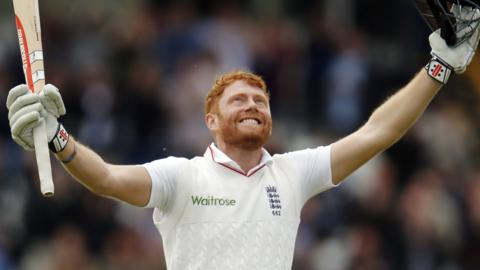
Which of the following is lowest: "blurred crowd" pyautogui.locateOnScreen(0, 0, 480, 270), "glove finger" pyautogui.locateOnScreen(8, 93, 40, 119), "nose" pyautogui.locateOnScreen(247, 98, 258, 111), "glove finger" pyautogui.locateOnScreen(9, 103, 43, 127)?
"glove finger" pyautogui.locateOnScreen(9, 103, 43, 127)

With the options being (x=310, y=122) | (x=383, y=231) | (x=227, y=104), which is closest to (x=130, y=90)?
(x=310, y=122)

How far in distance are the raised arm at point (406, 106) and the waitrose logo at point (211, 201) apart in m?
0.77

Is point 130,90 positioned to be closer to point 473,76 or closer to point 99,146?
point 99,146

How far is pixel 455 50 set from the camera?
A: 8.37 meters

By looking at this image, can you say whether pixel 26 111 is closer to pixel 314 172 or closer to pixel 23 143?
pixel 23 143

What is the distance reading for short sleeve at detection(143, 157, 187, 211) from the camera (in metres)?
8.20

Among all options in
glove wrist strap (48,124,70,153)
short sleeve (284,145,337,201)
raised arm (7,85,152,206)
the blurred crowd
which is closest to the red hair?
short sleeve (284,145,337,201)

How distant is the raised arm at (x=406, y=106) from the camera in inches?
330

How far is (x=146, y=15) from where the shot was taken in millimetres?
16578

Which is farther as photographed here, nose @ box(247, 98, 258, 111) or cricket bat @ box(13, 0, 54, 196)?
nose @ box(247, 98, 258, 111)

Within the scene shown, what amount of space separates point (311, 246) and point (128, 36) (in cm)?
368

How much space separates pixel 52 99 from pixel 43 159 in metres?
0.34

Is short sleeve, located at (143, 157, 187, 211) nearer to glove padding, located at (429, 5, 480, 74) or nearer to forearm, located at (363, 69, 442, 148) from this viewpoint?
forearm, located at (363, 69, 442, 148)

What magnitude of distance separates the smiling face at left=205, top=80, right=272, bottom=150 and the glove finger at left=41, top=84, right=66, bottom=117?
131cm
